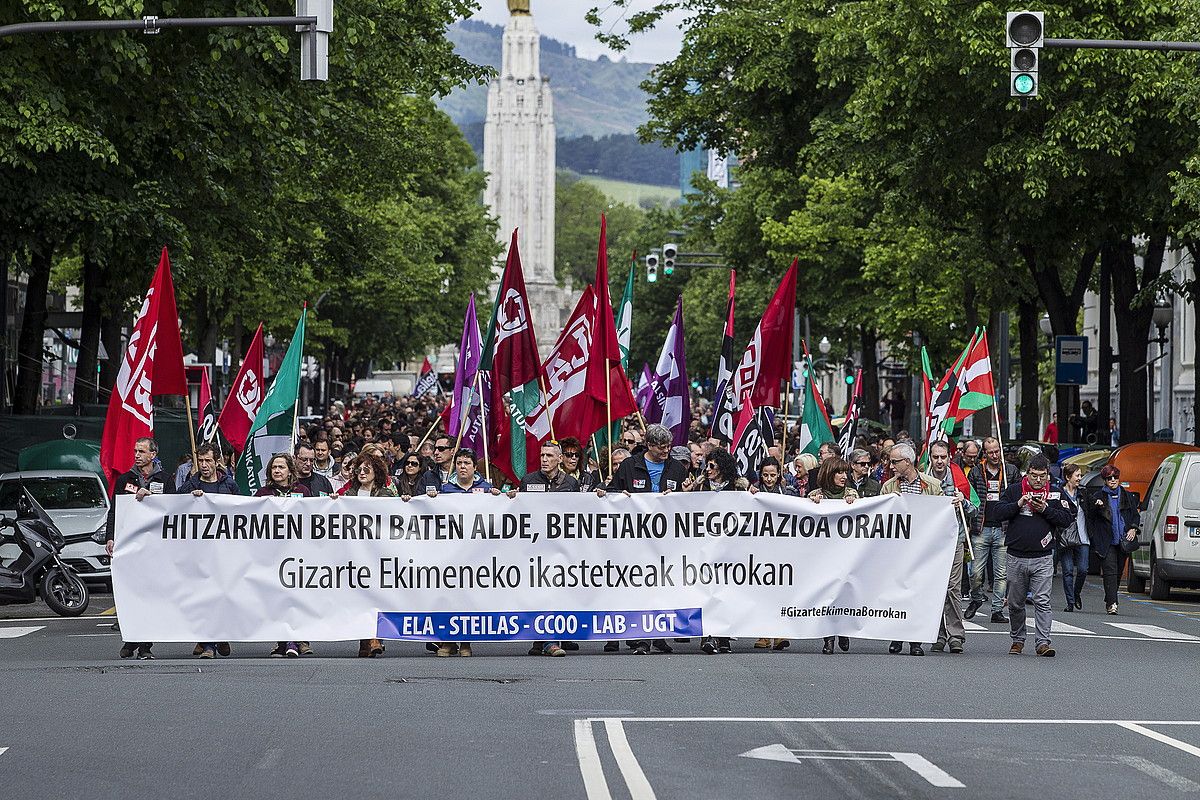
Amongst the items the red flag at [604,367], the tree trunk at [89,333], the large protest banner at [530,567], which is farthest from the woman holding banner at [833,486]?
the tree trunk at [89,333]

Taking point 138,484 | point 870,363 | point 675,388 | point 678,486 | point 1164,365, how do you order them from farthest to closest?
point 870,363 → point 1164,365 → point 675,388 → point 138,484 → point 678,486

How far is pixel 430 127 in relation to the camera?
148 feet

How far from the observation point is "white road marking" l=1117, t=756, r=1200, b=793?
8.99m

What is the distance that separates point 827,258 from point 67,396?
2872 centimetres

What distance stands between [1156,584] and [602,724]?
1361 cm

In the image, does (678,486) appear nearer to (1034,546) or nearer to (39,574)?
(1034,546)

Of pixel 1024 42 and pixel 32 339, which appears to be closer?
pixel 1024 42

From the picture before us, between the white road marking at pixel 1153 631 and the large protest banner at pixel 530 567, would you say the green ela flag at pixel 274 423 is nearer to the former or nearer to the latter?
the large protest banner at pixel 530 567

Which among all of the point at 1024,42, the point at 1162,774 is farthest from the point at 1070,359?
the point at 1162,774

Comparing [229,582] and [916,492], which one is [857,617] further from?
[229,582]

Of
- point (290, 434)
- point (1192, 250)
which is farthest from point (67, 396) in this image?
point (290, 434)

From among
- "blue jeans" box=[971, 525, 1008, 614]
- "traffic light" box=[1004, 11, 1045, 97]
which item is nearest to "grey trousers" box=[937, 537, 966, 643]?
"blue jeans" box=[971, 525, 1008, 614]

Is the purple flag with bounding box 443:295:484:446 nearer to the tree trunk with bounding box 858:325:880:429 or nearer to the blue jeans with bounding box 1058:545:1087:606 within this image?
the blue jeans with bounding box 1058:545:1087:606

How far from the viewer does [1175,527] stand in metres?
22.2
